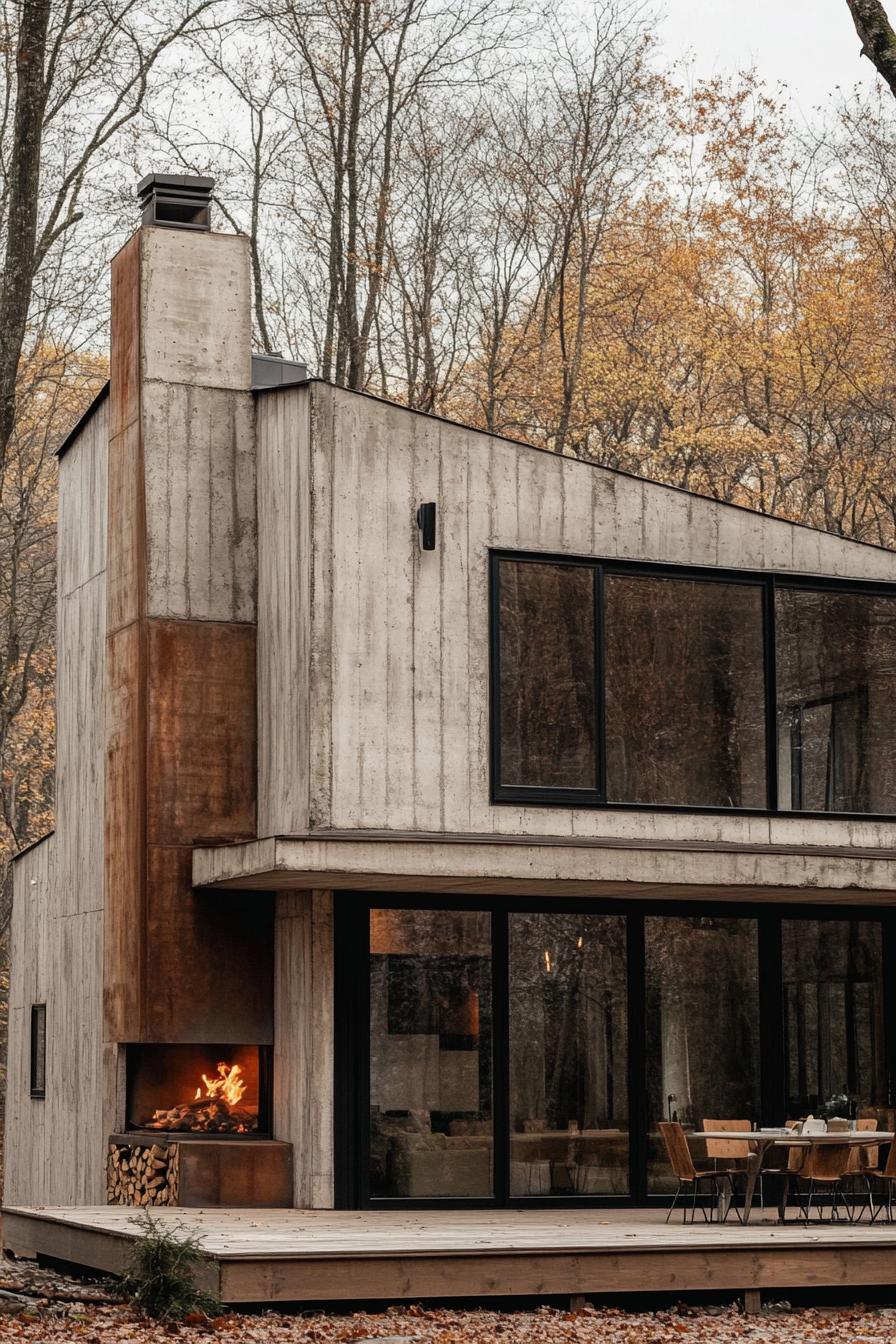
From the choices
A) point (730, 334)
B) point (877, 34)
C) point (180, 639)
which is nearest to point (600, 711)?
point (180, 639)

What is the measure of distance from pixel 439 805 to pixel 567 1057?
6.36 ft

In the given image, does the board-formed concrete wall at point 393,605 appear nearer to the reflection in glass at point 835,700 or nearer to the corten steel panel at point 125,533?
the reflection in glass at point 835,700

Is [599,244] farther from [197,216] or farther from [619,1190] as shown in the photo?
[619,1190]

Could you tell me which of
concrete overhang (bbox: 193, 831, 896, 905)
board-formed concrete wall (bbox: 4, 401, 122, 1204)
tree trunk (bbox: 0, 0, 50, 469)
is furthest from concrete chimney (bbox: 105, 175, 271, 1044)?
tree trunk (bbox: 0, 0, 50, 469)

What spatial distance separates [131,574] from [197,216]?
2.73 metres

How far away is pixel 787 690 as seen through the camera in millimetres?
12258

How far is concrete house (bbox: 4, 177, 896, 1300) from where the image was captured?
35.9 feet

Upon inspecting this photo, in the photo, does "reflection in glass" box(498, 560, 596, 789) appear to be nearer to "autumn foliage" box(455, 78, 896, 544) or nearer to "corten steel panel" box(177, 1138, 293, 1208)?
"corten steel panel" box(177, 1138, 293, 1208)

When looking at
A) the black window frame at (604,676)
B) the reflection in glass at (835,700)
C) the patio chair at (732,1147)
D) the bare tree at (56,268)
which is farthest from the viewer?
the bare tree at (56,268)

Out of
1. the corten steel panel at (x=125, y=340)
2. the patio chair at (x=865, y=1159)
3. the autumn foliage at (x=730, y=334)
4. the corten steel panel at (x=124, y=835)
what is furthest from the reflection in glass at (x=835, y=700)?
the autumn foliage at (x=730, y=334)

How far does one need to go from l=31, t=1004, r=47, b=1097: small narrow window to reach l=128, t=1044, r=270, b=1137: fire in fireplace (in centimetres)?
279

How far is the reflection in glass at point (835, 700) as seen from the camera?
12258 millimetres

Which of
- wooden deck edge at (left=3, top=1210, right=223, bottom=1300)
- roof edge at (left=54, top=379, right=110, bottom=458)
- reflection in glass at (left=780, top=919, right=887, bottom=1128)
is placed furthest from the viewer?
roof edge at (left=54, top=379, right=110, bottom=458)

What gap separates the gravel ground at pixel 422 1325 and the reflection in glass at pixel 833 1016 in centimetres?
320
